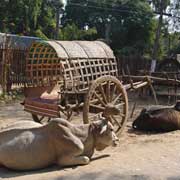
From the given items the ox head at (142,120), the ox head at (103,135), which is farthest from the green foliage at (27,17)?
the ox head at (103,135)

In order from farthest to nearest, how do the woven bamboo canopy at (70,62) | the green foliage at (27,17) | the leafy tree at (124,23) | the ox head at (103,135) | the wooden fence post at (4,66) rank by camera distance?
the leafy tree at (124,23) < the green foliage at (27,17) < the wooden fence post at (4,66) < the woven bamboo canopy at (70,62) < the ox head at (103,135)

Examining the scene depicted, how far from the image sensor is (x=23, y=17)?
28984 millimetres

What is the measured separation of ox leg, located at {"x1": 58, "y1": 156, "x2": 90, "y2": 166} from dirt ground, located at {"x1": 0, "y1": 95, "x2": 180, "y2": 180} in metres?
0.07

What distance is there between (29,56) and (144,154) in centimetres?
382

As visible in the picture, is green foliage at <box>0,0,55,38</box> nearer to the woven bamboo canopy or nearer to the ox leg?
the woven bamboo canopy

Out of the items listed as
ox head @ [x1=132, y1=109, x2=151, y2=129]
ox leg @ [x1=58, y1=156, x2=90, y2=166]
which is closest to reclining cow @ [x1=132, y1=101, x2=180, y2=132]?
ox head @ [x1=132, y1=109, x2=151, y2=129]

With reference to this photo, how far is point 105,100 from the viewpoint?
7.85 metres

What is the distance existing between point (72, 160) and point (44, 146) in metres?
0.47

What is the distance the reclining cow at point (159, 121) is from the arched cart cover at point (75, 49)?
1598 mm

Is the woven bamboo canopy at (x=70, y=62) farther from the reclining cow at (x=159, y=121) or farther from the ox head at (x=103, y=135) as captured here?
the ox head at (x=103, y=135)

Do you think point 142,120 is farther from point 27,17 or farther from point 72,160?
point 27,17

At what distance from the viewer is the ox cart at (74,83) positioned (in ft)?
24.7

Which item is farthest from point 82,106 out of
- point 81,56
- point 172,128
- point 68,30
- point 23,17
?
point 68,30

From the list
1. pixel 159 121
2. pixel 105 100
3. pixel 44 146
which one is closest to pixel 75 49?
pixel 105 100
